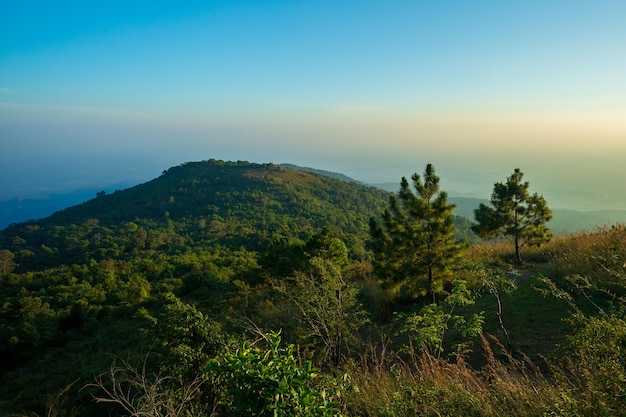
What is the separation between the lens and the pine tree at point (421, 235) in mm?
10008

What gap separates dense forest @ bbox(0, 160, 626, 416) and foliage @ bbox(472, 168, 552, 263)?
0.47 feet

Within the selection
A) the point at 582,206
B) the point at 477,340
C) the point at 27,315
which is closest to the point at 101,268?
the point at 27,315

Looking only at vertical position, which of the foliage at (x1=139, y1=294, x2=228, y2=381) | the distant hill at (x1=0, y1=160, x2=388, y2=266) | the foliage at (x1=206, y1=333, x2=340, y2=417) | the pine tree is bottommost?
the distant hill at (x1=0, y1=160, x2=388, y2=266)

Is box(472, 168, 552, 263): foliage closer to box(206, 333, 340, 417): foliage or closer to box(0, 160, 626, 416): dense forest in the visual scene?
box(0, 160, 626, 416): dense forest

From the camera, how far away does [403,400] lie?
3.74 m

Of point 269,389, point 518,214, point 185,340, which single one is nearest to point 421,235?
point 518,214

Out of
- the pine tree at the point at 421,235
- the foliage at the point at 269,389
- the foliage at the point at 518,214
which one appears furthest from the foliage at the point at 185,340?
the foliage at the point at 518,214

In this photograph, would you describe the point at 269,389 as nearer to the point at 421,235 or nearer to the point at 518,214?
the point at 421,235

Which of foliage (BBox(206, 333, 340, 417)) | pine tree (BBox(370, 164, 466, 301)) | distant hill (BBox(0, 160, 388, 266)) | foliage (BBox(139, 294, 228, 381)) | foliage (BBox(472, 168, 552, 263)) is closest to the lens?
foliage (BBox(206, 333, 340, 417))

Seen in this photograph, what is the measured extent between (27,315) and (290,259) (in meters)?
26.3

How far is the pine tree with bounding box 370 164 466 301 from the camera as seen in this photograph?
10.0 meters

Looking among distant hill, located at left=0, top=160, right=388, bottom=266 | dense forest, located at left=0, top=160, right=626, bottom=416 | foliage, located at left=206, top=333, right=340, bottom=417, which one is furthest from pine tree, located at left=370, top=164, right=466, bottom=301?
distant hill, located at left=0, top=160, right=388, bottom=266

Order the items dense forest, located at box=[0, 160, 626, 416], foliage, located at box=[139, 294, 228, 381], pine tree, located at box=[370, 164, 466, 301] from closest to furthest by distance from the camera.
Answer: dense forest, located at box=[0, 160, 626, 416] → foliage, located at box=[139, 294, 228, 381] → pine tree, located at box=[370, 164, 466, 301]

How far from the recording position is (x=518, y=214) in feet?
40.5
